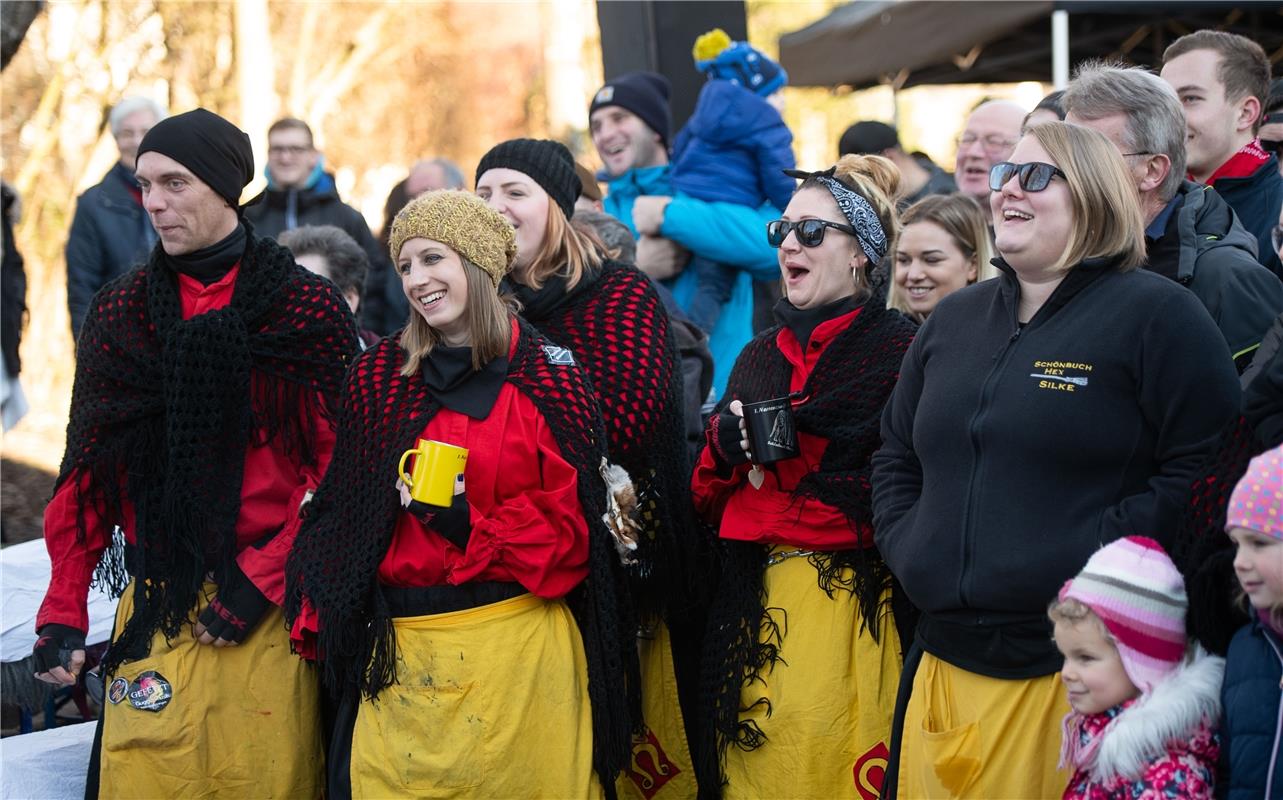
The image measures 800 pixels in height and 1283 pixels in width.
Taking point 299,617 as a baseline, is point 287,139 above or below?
above

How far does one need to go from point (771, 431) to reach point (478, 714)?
1.04m

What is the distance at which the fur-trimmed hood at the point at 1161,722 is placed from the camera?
261 centimetres

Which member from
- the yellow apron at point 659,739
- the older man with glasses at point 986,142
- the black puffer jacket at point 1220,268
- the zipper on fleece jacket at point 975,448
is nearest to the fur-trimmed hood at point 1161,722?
the zipper on fleece jacket at point 975,448

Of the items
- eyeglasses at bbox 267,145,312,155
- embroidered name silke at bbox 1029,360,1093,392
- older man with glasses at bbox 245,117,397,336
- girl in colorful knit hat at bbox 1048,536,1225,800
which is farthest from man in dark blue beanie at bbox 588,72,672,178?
girl in colorful knit hat at bbox 1048,536,1225,800

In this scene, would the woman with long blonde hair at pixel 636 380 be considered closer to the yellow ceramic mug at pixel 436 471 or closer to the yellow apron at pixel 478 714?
the yellow apron at pixel 478 714

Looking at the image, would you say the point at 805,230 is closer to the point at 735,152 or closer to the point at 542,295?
the point at 542,295

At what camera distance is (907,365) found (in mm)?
3408

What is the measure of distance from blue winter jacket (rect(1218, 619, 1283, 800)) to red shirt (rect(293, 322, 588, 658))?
5.35ft

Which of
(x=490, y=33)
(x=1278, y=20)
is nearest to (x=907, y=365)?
(x=1278, y=20)

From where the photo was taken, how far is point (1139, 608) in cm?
270

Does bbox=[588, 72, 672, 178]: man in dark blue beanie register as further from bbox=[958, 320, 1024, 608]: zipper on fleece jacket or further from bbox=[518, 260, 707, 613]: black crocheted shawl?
bbox=[958, 320, 1024, 608]: zipper on fleece jacket

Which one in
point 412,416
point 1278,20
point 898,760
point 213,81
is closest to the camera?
point 898,760

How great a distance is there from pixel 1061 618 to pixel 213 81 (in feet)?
52.3

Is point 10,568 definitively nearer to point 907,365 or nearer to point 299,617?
point 299,617
